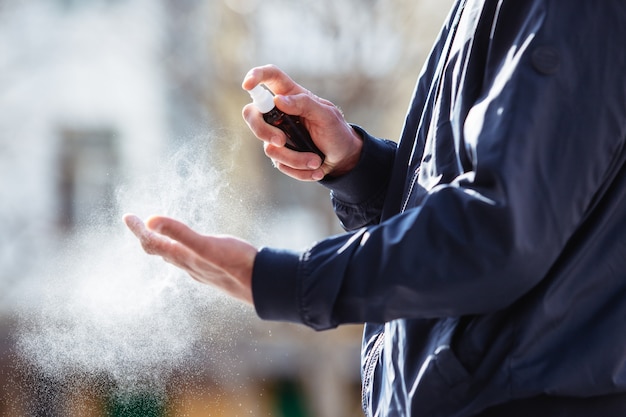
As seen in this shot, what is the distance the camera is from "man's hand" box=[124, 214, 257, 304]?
3.50ft

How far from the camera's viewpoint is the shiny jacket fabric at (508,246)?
0.99 m

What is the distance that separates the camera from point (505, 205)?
975mm

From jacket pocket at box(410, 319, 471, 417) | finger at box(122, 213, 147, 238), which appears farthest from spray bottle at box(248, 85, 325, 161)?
jacket pocket at box(410, 319, 471, 417)

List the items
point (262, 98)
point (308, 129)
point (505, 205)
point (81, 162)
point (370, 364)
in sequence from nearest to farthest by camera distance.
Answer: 1. point (505, 205)
2. point (370, 364)
3. point (262, 98)
4. point (308, 129)
5. point (81, 162)

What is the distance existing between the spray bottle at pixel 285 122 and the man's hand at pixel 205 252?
0.44 metres

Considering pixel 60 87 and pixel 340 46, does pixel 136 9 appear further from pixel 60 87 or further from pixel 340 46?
pixel 340 46

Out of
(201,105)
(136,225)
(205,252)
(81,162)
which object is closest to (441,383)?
(205,252)

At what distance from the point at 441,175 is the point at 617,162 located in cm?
23

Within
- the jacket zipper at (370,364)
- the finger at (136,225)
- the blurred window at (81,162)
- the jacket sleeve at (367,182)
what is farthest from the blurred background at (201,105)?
the finger at (136,225)

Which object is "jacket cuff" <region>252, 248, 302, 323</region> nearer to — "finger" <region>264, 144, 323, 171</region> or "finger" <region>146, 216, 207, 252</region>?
"finger" <region>146, 216, 207, 252</region>

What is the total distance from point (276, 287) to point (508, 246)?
0.96ft

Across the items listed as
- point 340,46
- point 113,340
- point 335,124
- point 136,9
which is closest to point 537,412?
point 335,124

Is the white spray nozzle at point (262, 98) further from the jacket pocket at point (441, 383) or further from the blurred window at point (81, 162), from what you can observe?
the blurred window at point (81, 162)

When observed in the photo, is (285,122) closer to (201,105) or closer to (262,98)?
(262,98)
